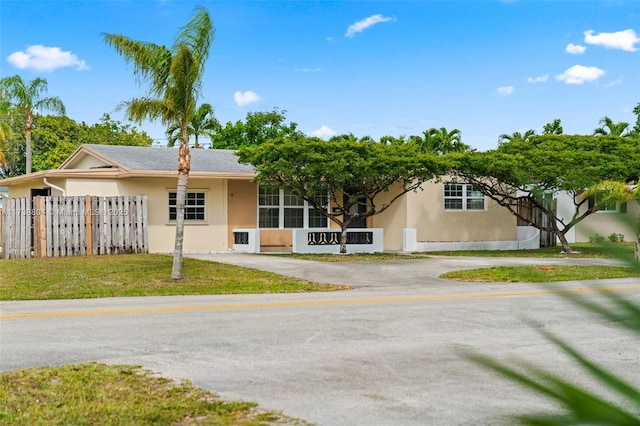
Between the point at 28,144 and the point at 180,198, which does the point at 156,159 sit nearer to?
the point at 180,198

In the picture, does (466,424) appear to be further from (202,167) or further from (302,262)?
(202,167)

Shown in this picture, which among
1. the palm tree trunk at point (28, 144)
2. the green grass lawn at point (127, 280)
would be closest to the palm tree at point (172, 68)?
the green grass lawn at point (127, 280)

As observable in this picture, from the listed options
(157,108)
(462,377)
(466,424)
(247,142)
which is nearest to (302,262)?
(157,108)

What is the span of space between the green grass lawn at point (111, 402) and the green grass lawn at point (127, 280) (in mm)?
7931

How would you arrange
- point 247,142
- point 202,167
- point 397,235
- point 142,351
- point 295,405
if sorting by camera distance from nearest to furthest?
1. point 295,405
2. point 142,351
3. point 202,167
4. point 397,235
5. point 247,142

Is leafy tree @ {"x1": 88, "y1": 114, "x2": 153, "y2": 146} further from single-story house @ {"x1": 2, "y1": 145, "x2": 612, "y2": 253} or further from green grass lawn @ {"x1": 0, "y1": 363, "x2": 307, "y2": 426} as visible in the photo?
green grass lawn @ {"x1": 0, "y1": 363, "x2": 307, "y2": 426}

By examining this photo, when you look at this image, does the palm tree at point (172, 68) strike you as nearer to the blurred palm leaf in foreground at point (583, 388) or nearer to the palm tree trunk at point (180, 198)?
the palm tree trunk at point (180, 198)

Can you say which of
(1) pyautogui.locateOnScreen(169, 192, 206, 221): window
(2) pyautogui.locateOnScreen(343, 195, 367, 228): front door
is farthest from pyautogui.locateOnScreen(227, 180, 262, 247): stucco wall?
(2) pyautogui.locateOnScreen(343, 195, 367, 228): front door

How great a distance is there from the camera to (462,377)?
24.5 ft

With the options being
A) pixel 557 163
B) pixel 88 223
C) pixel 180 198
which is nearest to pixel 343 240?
pixel 557 163

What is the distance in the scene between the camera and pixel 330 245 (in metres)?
26.8

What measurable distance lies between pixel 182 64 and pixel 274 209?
492 inches

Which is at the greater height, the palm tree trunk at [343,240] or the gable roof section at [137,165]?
the gable roof section at [137,165]

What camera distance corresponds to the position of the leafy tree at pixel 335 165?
2417cm
